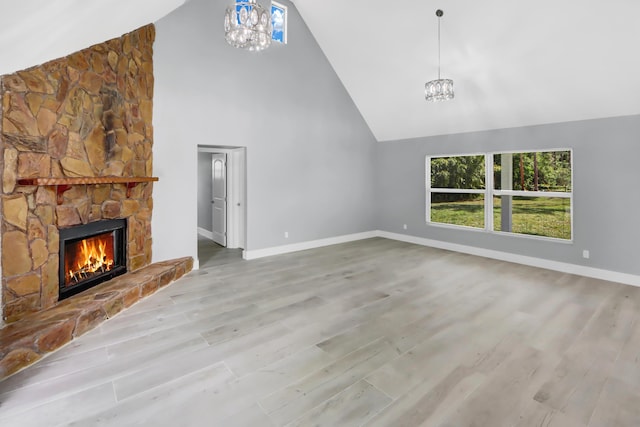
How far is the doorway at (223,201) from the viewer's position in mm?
5742

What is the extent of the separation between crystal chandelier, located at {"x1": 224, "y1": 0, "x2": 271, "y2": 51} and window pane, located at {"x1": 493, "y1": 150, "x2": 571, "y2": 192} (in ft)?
15.6

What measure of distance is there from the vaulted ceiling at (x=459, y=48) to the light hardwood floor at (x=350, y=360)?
2.20 meters

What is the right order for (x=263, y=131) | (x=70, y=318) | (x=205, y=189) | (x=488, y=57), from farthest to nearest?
(x=205, y=189), (x=263, y=131), (x=488, y=57), (x=70, y=318)

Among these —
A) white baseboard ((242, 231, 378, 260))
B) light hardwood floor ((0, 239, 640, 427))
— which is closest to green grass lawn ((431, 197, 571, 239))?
light hardwood floor ((0, 239, 640, 427))

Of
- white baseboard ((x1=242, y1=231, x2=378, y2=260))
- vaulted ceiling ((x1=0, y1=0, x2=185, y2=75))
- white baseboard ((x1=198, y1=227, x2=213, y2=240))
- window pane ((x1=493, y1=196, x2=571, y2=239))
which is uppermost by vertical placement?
vaulted ceiling ((x1=0, y1=0, x2=185, y2=75))

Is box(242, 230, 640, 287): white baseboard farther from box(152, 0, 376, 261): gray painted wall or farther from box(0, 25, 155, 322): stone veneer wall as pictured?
box(0, 25, 155, 322): stone veneer wall

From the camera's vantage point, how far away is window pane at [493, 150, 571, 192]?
5.05 metres

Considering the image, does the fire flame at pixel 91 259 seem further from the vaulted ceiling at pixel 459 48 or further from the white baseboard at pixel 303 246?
the white baseboard at pixel 303 246

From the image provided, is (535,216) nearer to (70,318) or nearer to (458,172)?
(458,172)

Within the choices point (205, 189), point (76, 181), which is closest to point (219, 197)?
point (205, 189)

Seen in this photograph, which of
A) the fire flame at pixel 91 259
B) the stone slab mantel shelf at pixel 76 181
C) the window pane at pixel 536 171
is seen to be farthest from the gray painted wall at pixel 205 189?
the window pane at pixel 536 171

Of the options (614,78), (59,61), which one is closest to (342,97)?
(614,78)

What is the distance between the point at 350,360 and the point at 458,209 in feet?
16.1

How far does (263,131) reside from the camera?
5.73 metres
